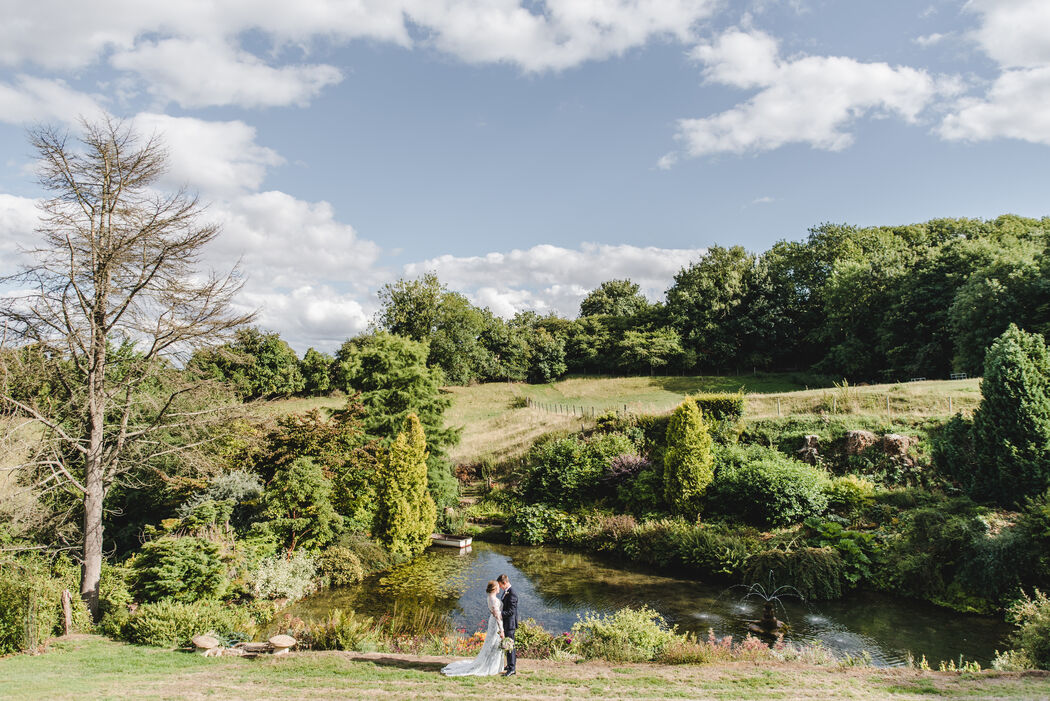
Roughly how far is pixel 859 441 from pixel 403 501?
626 inches

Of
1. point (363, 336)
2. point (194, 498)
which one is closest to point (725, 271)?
point (363, 336)

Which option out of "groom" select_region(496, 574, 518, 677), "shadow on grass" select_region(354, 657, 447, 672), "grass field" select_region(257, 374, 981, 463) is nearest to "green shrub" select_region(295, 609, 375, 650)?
"shadow on grass" select_region(354, 657, 447, 672)

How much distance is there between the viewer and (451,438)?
950 inches

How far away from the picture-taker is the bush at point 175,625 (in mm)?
10422

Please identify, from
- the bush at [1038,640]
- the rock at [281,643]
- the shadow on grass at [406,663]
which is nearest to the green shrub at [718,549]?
the bush at [1038,640]

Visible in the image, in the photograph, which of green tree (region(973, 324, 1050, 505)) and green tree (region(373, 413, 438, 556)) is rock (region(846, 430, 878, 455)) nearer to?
green tree (region(973, 324, 1050, 505))

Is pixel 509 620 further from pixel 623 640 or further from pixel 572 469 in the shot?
pixel 572 469

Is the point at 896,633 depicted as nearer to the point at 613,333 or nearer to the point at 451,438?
the point at 451,438

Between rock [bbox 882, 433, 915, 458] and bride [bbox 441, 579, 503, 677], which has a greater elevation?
rock [bbox 882, 433, 915, 458]

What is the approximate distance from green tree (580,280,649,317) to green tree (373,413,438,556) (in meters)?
51.1

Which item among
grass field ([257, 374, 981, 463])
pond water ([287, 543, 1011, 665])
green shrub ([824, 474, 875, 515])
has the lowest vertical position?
pond water ([287, 543, 1011, 665])

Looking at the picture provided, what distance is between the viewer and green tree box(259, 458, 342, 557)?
15.3 meters

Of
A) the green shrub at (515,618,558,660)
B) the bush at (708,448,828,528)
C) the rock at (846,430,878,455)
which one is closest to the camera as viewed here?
the green shrub at (515,618,558,660)

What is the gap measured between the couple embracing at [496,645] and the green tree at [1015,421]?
1318 cm
